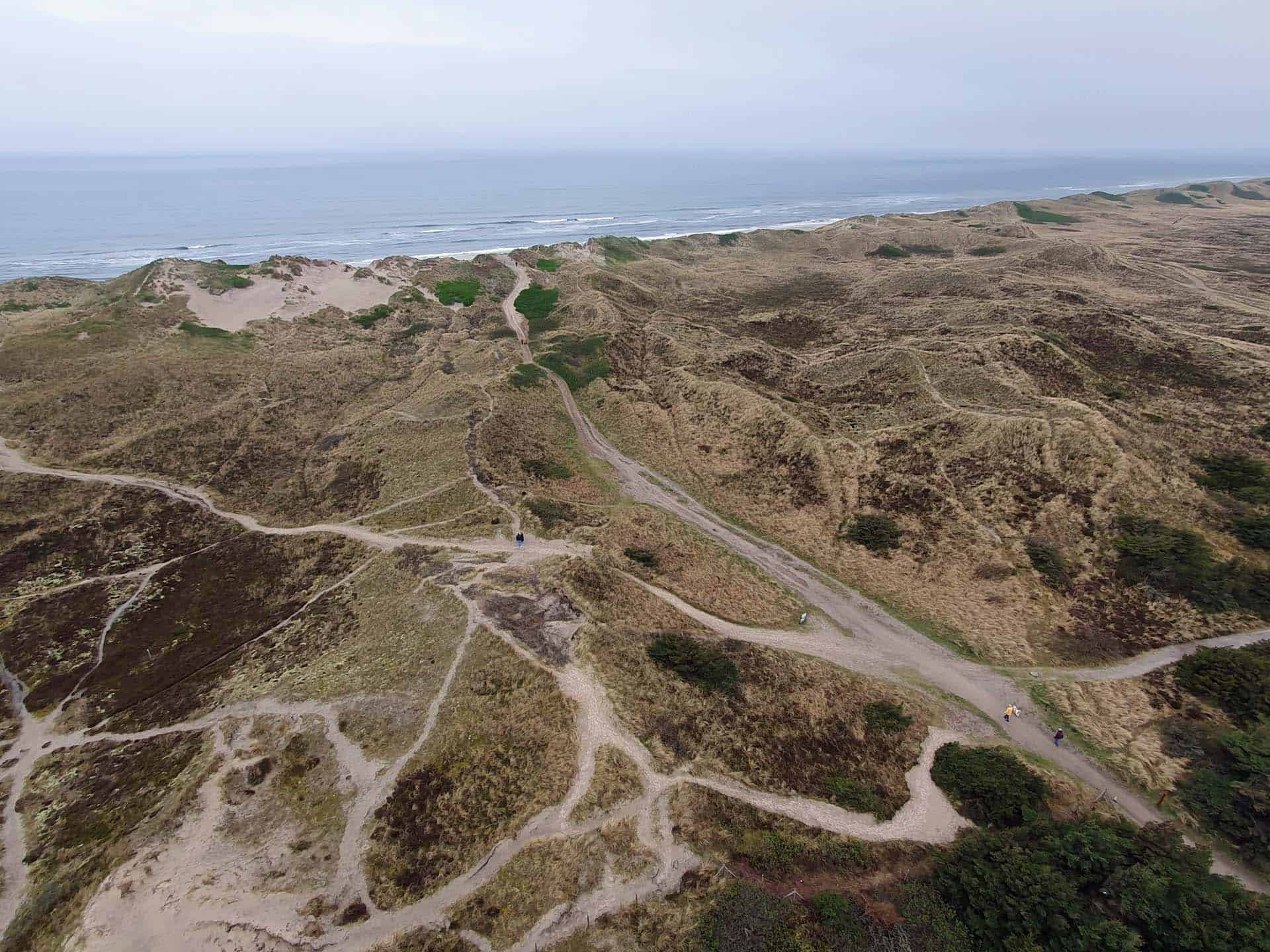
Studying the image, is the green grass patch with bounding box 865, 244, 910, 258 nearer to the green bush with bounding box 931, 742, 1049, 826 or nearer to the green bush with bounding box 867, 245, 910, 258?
the green bush with bounding box 867, 245, 910, 258

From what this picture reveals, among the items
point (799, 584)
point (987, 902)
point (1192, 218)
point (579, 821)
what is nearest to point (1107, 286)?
point (799, 584)

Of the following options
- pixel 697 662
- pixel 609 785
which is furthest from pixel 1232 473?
pixel 609 785

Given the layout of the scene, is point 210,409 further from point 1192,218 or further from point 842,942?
point 1192,218

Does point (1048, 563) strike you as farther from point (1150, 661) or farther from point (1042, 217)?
point (1042, 217)

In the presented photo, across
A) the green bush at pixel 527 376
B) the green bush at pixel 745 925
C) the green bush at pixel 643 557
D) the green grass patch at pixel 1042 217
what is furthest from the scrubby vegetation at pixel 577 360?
the green grass patch at pixel 1042 217

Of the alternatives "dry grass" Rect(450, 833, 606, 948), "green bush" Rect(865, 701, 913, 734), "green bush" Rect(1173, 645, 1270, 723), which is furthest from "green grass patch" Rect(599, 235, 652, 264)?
"dry grass" Rect(450, 833, 606, 948)

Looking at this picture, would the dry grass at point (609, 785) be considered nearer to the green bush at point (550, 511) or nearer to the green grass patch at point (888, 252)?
the green bush at point (550, 511)
